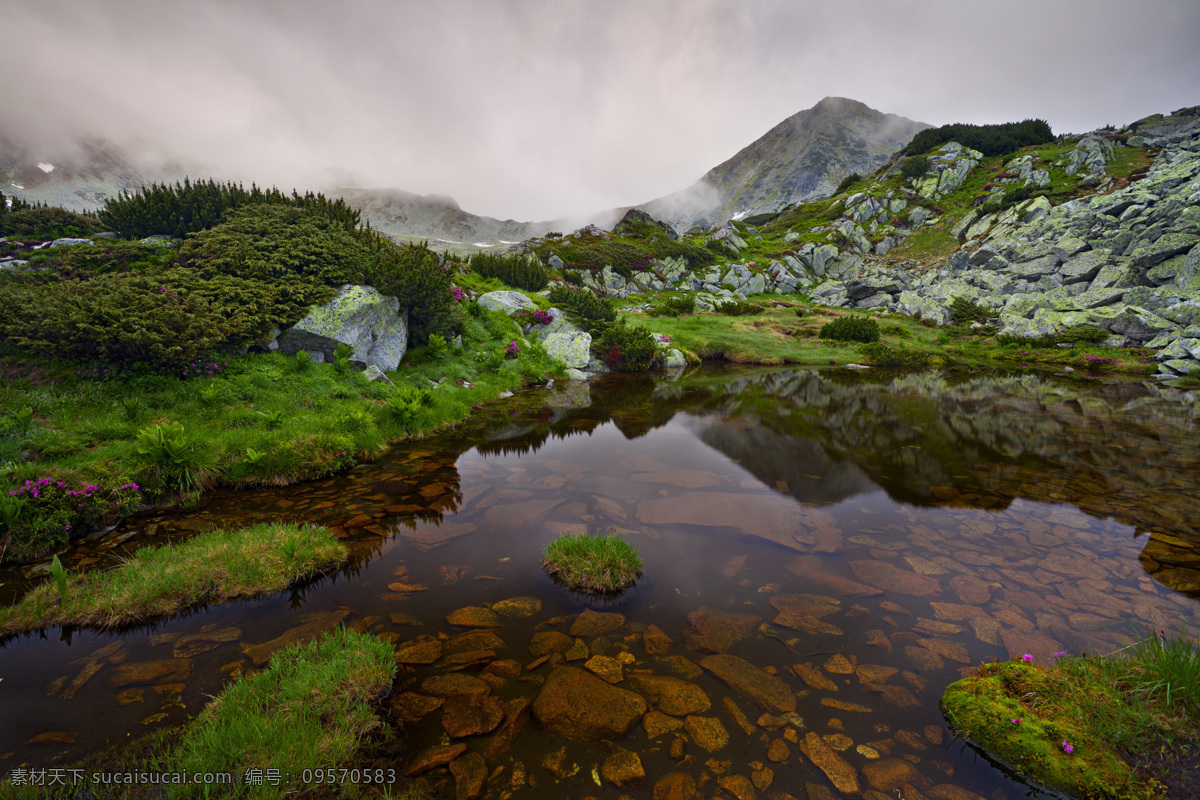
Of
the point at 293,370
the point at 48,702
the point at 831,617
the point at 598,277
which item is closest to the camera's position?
the point at 48,702

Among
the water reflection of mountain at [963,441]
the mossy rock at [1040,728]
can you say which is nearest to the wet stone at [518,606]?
the mossy rock at [1040,728]

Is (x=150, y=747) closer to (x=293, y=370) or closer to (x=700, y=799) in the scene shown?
(x=700, y=799)

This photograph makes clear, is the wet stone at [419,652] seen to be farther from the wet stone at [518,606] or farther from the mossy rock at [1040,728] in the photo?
the mossy rock at [1040,728]

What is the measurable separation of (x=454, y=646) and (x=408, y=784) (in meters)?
1.64

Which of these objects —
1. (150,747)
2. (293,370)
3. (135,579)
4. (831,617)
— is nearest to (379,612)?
(150,747)

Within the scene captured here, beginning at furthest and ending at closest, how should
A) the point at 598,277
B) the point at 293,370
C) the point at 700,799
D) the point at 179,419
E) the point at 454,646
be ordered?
the point at 598,277, the point at 293,370, the point at 179,419, the point at 454,646, the point at 700,799

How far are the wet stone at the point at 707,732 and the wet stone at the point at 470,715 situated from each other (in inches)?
73.1

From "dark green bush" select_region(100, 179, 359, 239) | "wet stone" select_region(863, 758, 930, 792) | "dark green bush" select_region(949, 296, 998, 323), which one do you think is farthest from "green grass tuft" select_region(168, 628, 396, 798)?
"dark green bush" select_region(949, 296, 998, 323)

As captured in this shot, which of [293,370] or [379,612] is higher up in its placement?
[293,370]

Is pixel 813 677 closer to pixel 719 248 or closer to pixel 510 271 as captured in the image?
pixel 510 271

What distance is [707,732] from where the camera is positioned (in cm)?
403

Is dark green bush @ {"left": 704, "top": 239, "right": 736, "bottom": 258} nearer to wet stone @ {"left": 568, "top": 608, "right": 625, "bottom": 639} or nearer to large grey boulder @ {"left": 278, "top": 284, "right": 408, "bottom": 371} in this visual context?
large grey boulder @ {"left": 278, "top": 284, "right": 408, "bottom": 371}

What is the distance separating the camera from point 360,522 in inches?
318

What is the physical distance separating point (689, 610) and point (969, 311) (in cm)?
5562
